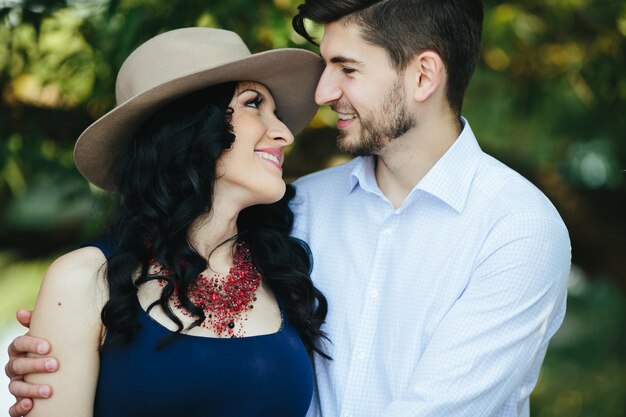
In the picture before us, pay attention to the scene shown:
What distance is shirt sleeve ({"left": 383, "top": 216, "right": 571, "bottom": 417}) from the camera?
213 centimetres

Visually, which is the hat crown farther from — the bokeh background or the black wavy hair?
the bokeh background

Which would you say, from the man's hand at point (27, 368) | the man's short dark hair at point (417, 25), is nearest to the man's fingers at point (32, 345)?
the man's hand at point (27, 368)

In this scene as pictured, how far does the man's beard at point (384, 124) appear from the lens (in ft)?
8.05

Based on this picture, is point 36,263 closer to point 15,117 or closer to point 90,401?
point 15,117

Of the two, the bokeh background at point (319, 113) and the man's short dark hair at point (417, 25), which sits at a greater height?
the man's short dark hair at point (417, 25)

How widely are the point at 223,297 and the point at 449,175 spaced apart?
26.2 inches

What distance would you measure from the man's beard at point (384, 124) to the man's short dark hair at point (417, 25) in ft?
0.27

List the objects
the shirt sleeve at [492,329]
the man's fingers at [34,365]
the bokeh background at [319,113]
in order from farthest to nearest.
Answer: the bokeh background at [319,113] → the shirt sleeve at [492,329] → the man's fingers at [34,365]

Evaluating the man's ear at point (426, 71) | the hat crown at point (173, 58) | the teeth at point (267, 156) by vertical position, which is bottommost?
the teeth at point (267, 156)

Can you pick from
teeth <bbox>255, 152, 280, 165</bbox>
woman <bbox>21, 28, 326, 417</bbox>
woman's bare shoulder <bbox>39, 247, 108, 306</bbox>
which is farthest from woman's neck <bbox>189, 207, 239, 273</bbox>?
woman's bare shoulder <bbox>39, 247, 108, 306</bbox>

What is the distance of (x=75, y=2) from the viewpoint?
2912 millimetres

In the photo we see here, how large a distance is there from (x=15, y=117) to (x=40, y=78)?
0.55 feet

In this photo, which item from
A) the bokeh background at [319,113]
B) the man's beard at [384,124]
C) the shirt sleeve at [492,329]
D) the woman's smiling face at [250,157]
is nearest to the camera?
the shirt sleeve at [492,329]

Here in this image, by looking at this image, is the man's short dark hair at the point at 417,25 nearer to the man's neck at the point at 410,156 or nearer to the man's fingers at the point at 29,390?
the man's neck at the point at 410,156
